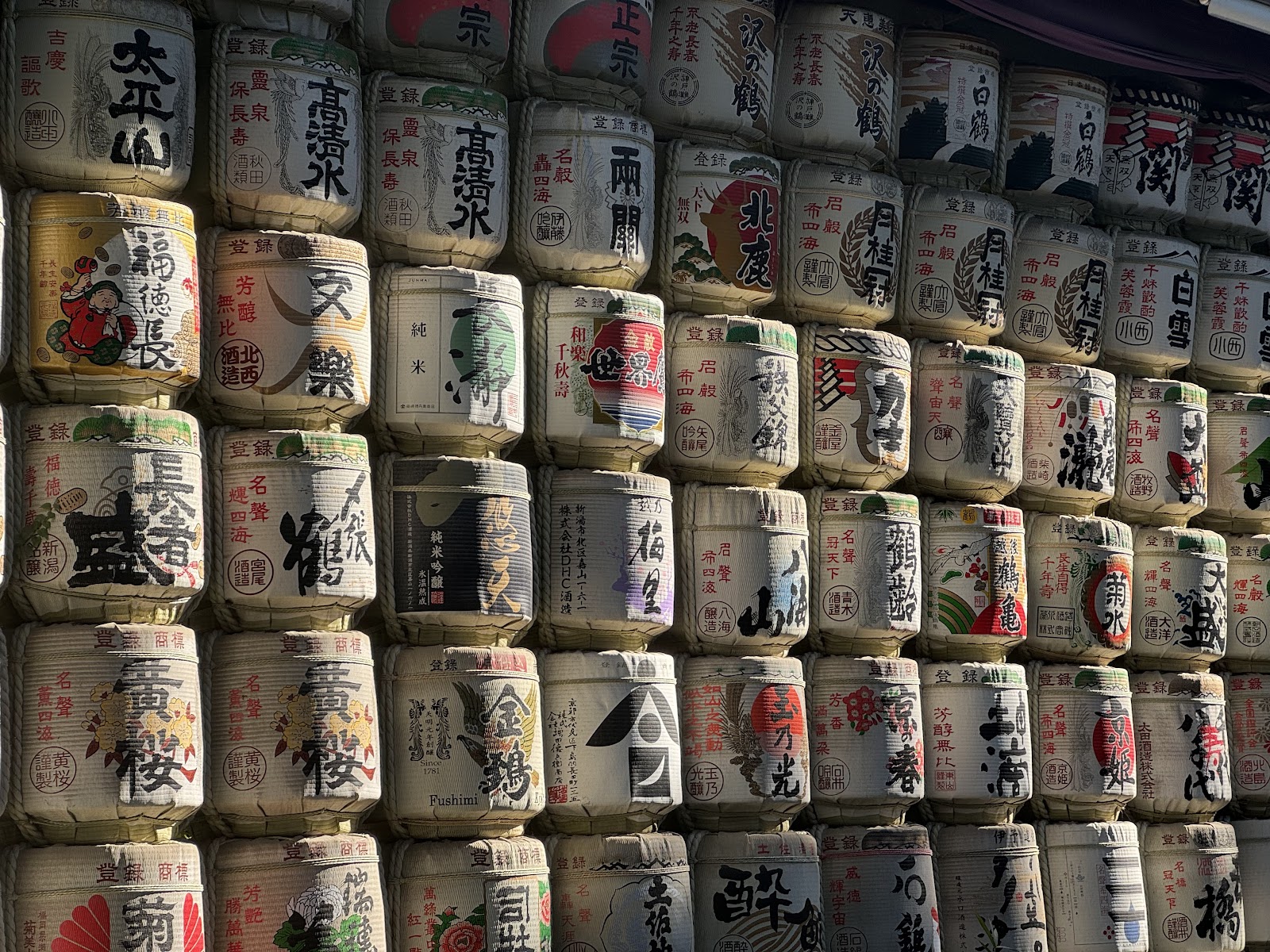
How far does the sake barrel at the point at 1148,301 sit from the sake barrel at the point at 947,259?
45 centimetres

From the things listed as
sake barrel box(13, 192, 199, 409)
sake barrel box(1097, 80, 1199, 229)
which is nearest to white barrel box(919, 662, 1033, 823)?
sake barrel box(1097, 80, 1199, 229)

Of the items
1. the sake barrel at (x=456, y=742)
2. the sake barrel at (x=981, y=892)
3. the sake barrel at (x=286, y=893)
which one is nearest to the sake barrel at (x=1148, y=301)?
the sake barrel at (x=981, y=892)

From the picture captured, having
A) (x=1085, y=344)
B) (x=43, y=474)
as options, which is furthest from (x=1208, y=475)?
(x=43, y=474)

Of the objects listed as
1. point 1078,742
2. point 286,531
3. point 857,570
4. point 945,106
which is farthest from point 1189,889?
point 286,531

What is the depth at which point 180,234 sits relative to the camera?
130 inches

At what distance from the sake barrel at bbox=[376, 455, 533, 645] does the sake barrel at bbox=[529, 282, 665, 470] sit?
213mm

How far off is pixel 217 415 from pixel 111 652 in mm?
491

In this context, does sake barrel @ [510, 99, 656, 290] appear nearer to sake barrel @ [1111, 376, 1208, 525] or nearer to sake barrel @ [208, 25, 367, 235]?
sake barrel @ [208, 25, 367, 235]

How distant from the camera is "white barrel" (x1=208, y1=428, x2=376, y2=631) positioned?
334 centimetres

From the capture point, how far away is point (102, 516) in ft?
10.4

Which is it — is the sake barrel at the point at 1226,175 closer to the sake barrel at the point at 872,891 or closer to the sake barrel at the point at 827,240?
the sake barrel at the point at 827,240

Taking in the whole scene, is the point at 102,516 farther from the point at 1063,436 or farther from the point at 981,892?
the point at 1063,436

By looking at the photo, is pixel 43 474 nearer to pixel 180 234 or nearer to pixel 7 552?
pixel 7 552

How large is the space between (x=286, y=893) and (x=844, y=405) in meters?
1.48
